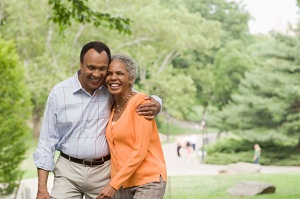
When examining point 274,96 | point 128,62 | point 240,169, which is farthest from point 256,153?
point 128,62

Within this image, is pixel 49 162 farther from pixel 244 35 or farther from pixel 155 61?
pixel 244 35

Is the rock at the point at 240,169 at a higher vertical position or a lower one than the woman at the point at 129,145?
lower

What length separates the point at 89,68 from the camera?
3311mm

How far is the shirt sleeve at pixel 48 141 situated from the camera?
3.40 meters

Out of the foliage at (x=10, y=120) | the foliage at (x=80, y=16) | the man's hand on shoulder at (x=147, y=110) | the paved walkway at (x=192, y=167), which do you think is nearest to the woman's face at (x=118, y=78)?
the man's hand on shoulder at (x=147, y=110)

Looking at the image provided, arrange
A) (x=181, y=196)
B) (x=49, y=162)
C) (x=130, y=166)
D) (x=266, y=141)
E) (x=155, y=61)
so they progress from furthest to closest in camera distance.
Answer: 1. (x=155, y=61)
2. (x=266, y=141)
3. (x=181, y=196)
4. (x=49, y=162)
5. (x=130, y=166)

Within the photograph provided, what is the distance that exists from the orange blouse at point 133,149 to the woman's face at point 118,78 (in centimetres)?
9

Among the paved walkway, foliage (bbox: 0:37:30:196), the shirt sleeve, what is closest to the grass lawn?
foliage (bbox: 0:37:30:196)

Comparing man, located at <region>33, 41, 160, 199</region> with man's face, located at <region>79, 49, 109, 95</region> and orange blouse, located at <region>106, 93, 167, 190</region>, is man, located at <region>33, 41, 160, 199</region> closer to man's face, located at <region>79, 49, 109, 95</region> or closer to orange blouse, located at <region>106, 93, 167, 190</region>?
man's face, located at <region>79, 49, 109, 95</region>

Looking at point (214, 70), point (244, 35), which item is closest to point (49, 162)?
point (214, 70)

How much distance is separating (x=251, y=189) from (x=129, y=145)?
10112mm

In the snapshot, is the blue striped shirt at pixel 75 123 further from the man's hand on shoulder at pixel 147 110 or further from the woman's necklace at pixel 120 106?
the man's hand on shoulder at pixel 147 110

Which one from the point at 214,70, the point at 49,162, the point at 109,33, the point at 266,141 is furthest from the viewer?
the point at 214,70

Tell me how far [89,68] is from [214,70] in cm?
3668
